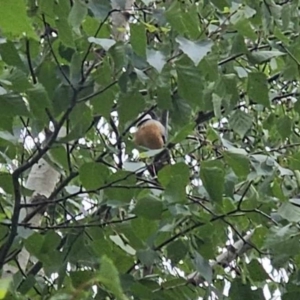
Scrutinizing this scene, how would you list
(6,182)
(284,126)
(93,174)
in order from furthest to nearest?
1. (284,126)
2. (6,182)
3. (93,174)

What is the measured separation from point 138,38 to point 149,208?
239mm

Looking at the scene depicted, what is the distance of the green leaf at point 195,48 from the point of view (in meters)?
0.95

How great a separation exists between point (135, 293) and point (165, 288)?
12 cm

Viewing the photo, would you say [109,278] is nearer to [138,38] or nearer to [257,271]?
[138,38]

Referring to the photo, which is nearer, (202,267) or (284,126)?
(202,267)

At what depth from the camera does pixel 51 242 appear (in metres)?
1.13

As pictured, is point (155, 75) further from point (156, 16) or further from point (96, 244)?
point (96, 244)

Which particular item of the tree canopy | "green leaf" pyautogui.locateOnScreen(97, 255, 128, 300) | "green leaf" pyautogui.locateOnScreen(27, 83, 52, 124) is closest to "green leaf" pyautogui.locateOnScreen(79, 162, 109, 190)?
the tree canopy

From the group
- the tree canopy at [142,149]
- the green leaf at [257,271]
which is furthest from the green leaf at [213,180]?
the green leaf at [257,271]

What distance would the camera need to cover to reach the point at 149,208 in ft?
3.37

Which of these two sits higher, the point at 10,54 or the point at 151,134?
the point at 10,54

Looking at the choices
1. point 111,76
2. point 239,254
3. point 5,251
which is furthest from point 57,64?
point 239,254

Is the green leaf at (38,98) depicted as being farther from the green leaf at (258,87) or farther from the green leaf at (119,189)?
the green leaf at (258,87)

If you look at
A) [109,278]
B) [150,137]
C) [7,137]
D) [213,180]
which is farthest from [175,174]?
[109,278]
